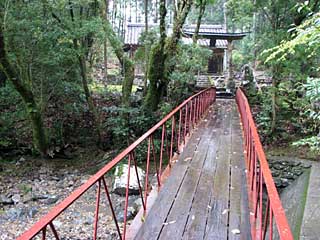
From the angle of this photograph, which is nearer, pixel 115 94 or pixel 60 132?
pixel 60 132

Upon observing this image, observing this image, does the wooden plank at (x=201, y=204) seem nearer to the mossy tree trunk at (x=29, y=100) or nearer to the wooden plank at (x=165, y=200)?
the wooden plank at (x=165, y=200)

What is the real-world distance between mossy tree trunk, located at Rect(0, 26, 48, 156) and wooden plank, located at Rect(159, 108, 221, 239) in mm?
5627

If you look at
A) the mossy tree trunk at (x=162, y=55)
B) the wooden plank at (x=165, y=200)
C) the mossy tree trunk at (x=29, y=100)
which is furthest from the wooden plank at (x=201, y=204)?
the mossy tree trunk at (x=162, y=55)

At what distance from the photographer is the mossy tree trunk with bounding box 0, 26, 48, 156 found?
29.0 ft

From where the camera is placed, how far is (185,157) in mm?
5609

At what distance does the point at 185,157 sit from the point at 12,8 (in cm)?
653

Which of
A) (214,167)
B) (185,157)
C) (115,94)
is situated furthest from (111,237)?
(115,94)

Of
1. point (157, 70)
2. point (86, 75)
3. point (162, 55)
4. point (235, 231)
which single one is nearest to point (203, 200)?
point (235, 231)

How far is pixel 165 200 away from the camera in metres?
3.80

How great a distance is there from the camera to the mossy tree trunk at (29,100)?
884cm

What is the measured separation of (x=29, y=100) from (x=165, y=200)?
23.8 ft

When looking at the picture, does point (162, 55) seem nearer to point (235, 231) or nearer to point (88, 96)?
point (88, 96)

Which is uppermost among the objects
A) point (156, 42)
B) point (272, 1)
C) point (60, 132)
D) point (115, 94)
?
point (272, 1)

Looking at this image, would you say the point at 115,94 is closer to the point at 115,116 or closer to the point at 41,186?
the point at 115,116
